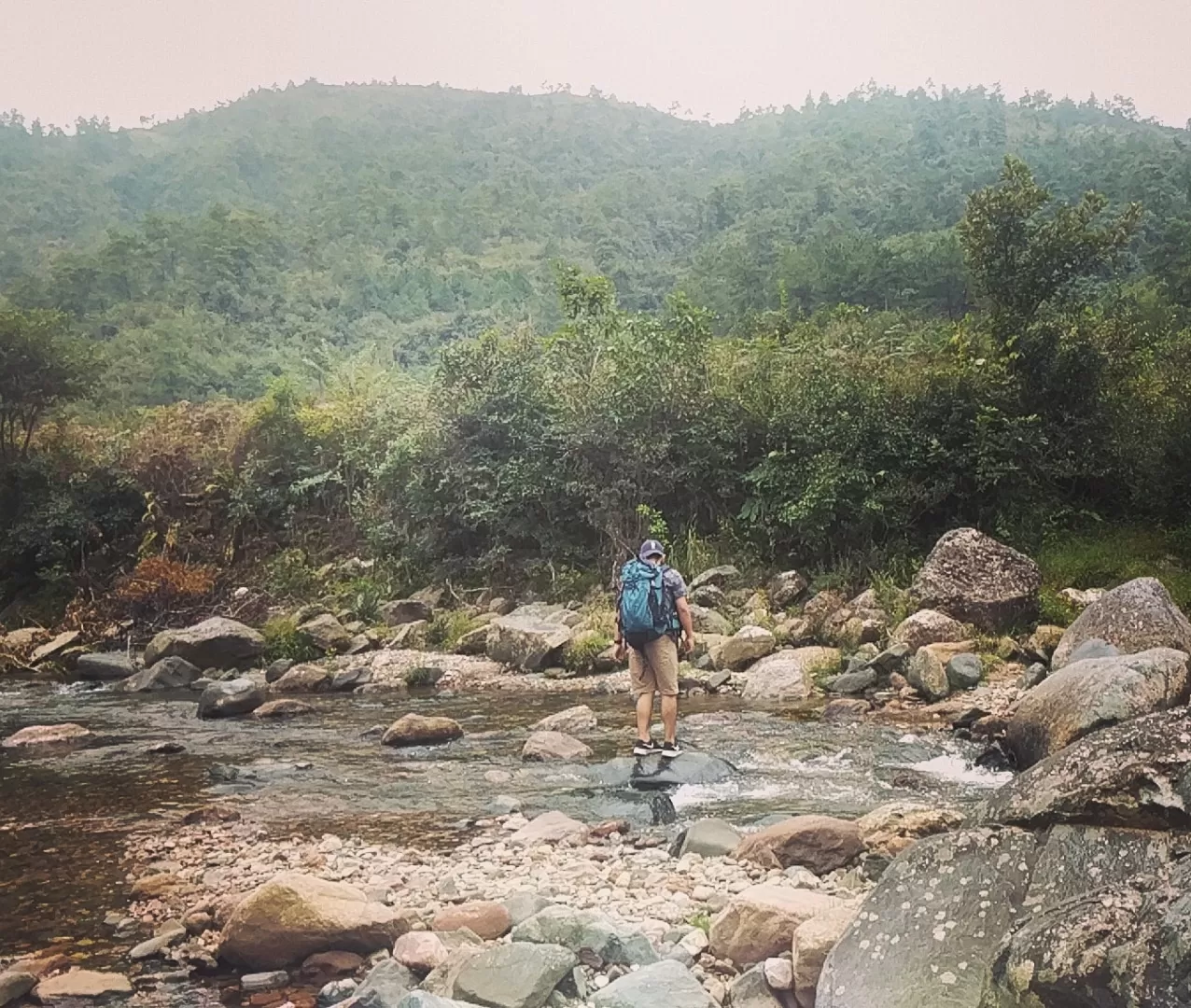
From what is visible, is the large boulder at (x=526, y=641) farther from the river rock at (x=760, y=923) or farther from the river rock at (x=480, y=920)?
the river rock at (x=760, y=923)

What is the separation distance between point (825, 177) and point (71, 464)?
48874mm

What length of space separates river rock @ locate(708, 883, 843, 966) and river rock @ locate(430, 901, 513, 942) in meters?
1.12

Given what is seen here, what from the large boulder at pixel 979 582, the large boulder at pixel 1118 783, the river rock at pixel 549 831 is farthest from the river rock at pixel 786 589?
the large boulder at pixel 1118 783

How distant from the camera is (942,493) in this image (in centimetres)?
1633

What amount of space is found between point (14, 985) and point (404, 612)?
14421mm

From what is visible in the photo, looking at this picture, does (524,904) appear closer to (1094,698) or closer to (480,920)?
(480,920)

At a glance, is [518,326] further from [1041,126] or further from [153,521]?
[1041,126]

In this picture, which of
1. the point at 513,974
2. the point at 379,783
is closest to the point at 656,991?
the point at 513,974

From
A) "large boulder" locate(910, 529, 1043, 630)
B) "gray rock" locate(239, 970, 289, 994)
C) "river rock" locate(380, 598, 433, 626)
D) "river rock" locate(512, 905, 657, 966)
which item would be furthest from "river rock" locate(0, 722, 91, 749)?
"large boulder" locate(910, 529, 1043, 630)

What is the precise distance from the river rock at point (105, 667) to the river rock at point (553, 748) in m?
10.5

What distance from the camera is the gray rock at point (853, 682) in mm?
12016

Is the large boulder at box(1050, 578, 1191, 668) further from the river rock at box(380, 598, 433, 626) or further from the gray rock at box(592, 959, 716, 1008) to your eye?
the river rock at box(380, 598, 433, 626)

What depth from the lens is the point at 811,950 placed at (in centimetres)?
408

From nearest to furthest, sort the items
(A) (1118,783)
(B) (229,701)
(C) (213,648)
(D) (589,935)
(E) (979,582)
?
(A) (1118,783), (D) (589,935), (B) (229,701), (E) (979,582), (C) (213,648)
